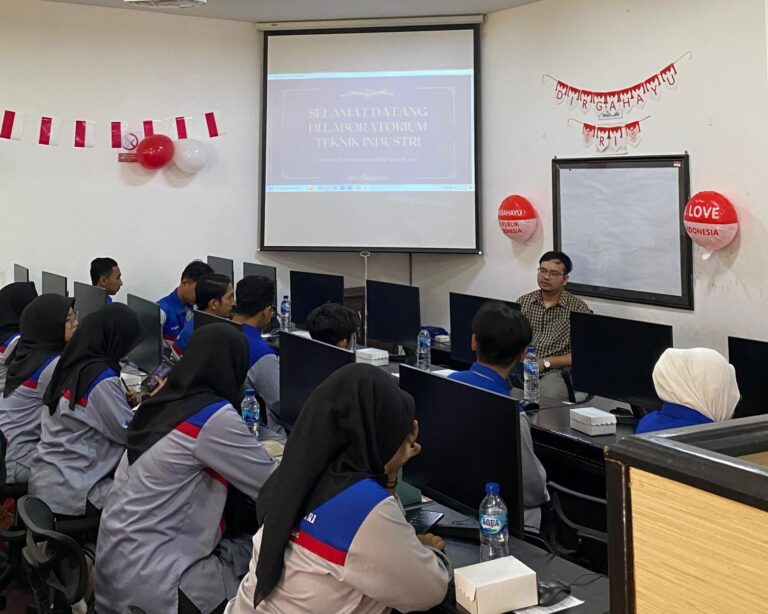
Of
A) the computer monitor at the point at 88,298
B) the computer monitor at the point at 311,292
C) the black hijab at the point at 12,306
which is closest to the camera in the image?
the black hijab at the point at 12,306

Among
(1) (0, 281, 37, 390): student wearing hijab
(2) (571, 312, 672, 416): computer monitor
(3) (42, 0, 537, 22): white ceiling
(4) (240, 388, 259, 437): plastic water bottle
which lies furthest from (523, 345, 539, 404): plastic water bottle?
(3) (42, 0, 537, 22): white ceiling

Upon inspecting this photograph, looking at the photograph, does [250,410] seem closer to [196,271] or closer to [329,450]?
[329,450]

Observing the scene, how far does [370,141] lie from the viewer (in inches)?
248

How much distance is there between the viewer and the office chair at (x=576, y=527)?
2.62 metres

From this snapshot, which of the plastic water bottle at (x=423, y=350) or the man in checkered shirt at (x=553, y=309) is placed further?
the man in checkered shirt at (x=553, y=309)

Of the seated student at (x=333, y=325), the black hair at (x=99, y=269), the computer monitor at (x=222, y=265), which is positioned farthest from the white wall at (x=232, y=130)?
the seated student at (x=333, y=325)

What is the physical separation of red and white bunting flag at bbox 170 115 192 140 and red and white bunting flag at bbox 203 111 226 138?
0.13 meters

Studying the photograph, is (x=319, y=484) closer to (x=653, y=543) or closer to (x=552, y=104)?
(x=653, y=543)

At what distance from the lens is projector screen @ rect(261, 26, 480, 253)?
20.2 feet

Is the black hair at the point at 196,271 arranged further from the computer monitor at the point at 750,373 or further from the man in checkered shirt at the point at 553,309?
the computer monitor at the point at 750,373

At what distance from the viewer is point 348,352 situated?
2.90 metres

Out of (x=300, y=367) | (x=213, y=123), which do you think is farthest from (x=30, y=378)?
(x=213, y=123)

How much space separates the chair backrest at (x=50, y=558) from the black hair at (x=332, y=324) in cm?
138

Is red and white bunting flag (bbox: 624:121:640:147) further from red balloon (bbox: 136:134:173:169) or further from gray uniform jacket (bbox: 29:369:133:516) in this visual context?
gray uniform jacket (bbox: 29:369:133:516)
